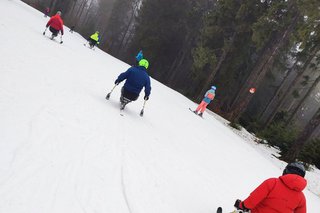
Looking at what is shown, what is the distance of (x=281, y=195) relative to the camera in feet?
16.6

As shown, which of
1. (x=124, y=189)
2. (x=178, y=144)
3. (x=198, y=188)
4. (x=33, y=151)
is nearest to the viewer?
(x=33, y=151)

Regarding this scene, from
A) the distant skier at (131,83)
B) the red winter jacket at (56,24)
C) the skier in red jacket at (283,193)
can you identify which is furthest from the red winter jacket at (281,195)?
the red winter jacket at (56,24)

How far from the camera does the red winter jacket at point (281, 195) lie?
195 inches

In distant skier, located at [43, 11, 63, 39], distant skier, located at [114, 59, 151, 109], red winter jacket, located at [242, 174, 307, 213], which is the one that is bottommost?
distant skier, located at [43, 11, 63, 39]

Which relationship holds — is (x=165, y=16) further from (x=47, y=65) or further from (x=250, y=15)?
(x=47, y=65)

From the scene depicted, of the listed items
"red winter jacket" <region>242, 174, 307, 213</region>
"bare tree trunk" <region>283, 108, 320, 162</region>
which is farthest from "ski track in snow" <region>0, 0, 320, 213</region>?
"bare tree trunk" <region>283, 108, 320, 162</region>

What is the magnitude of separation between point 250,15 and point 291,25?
941 cm

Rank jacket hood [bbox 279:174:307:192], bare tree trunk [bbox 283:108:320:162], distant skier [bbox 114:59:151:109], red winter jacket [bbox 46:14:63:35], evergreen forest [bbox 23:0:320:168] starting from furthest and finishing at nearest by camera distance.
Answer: evergreen forest [bbox 23:0:320:168], red winter jacket [bbox 46:14:63:35], bare tree trunk [bbox 283:108:320:162], distant skier [bbox 114:59:151:109], jacket hood [bbox 279:174:307:192]

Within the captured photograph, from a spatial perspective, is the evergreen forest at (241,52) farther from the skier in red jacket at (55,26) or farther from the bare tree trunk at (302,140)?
the skier in red jacket at (55,26)

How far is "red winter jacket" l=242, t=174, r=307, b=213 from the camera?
16.2 ft

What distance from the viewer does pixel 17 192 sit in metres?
3.84

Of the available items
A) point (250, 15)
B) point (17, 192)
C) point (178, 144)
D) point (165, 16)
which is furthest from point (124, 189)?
point (165, 16)

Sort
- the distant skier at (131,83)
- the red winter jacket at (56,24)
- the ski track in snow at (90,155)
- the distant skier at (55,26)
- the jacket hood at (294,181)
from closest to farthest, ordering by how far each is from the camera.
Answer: the ski track in snow at (90,155)
the jacket hood at (294,181)
the distant skier at (131,83)
the distant skier at (55,26)
the red winter jacket at (56,24)

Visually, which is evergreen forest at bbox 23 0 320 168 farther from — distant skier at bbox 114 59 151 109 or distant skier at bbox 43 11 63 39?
distant skier at bbox 43 11 63 39
